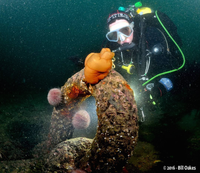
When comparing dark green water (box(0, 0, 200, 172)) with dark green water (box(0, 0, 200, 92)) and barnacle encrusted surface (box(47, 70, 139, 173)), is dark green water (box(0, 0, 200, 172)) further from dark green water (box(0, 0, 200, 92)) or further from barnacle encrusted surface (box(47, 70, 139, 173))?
barnacle encrusted surface (box(47, 70, 139, 173))

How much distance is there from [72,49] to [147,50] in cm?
5099

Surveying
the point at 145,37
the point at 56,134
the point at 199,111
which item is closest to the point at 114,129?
the point at 56,134

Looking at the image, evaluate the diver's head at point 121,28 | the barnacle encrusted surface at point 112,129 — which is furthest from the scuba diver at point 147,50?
the barnacle encrusted surface at point 112,129

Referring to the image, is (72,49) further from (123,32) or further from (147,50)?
(147,50)

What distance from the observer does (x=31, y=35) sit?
5681 cm

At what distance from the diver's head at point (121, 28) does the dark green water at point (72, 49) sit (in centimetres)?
189

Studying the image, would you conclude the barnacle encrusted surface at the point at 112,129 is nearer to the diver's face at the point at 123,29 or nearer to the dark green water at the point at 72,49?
the dark green water at the point at 72,49

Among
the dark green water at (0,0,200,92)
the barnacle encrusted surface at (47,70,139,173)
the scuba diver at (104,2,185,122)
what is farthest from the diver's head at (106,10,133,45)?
the dark green water at (0,0,200,92)

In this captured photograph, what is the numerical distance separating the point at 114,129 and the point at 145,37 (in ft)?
13.9

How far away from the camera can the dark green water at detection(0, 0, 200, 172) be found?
5616 mm

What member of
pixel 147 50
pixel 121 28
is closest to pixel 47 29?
pixel 121 28

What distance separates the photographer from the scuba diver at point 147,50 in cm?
437

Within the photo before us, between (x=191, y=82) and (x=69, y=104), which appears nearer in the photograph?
(x=69, y=104)

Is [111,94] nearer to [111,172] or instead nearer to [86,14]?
[111,172]
